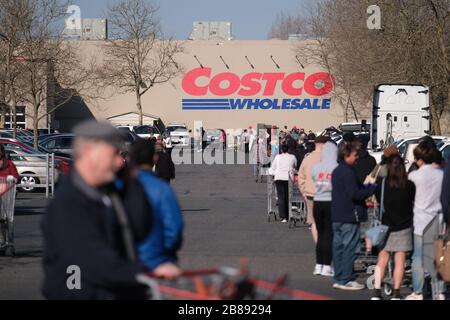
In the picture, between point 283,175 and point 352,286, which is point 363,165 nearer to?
point 352,286

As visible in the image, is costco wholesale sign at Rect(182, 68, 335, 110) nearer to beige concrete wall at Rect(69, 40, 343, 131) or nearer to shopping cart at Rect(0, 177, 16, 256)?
beige concrete wall at Rect(69, 40, 343, 131)

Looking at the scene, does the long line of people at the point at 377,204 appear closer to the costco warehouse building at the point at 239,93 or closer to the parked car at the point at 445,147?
the parked car at the point at 445,147

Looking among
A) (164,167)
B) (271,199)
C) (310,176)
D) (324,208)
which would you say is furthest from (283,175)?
(324,208)

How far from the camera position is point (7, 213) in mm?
15070

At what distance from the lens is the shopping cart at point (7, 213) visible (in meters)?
15.0

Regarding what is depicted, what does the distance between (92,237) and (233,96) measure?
6850 cm

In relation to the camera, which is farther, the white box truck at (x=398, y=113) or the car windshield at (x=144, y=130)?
→ the car windshield at (x=144, y=130)

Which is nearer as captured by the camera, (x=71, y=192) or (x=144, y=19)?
(x=71, y=192)

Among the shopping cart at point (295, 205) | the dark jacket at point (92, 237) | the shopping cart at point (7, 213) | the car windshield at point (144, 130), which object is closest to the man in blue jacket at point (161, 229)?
the dark jacket at point (92, 237)

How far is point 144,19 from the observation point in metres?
68.9

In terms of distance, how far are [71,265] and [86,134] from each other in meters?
0.82

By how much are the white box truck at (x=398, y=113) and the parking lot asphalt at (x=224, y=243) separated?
5999 millimetres

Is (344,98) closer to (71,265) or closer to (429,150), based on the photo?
(429,150)
